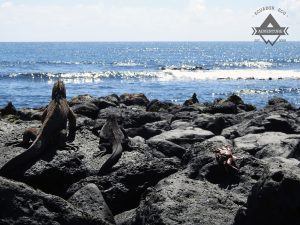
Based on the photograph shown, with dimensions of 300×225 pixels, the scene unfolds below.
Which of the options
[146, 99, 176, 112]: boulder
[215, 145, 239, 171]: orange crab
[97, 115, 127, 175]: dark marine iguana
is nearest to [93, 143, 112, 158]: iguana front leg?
[97, 115, 127, 175]: dark marine iguana

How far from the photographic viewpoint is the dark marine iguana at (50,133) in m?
8.67

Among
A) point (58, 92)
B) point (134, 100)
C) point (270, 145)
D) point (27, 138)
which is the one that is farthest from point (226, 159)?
point (134, 100)

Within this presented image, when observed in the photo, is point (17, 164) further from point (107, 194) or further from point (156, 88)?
point (156, 88)

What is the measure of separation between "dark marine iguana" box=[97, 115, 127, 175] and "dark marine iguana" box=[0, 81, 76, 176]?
602 mm

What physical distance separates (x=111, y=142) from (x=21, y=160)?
186cm

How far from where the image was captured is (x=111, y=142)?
32.7 feet

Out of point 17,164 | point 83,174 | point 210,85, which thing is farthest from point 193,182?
point 210,85

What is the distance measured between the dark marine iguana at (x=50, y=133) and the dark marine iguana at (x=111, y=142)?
602mm

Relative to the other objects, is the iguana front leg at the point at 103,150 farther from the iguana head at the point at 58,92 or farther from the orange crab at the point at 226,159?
the orange crab at the point at 226,159

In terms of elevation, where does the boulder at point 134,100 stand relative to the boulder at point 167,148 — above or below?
below

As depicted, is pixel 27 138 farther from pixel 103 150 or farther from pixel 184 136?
pixel 184 136

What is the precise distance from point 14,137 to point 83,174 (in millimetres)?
1735

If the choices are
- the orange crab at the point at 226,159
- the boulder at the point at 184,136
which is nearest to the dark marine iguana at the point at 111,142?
the orange crab at the point at 226,159

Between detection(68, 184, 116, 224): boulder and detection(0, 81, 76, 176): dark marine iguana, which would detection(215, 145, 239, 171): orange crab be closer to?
detection(68, 184, 116, 224): boulder
